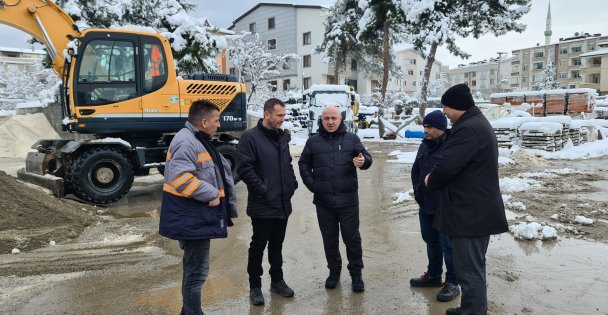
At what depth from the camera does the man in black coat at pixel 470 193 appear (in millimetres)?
3131

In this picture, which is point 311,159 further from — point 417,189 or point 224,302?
point 224,302

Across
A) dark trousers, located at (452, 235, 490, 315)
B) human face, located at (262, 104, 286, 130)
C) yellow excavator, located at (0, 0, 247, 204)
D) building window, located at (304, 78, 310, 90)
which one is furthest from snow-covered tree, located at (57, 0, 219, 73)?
building window, located at (304, 78, 310, 90)

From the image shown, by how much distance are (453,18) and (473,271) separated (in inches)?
848

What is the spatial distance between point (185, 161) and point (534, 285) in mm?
3425

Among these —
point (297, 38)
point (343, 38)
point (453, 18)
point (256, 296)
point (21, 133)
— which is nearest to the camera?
point (256, 296)

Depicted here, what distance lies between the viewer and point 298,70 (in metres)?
40.7

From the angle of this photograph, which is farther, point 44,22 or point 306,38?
point 306,38

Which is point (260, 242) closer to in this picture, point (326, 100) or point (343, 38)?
point (326, 100)

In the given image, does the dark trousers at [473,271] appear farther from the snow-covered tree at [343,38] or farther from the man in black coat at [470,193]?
the snow-covered tree at [343,38]

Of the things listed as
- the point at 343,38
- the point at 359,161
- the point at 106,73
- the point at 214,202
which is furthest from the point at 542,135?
the point at 343,38

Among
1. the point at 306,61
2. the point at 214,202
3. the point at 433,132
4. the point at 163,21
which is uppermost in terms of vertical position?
the point at 306,61

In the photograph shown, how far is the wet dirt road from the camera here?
12.7ft

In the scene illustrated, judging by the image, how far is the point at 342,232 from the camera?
416 cm

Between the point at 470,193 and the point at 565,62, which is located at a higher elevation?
the point at 565,62
